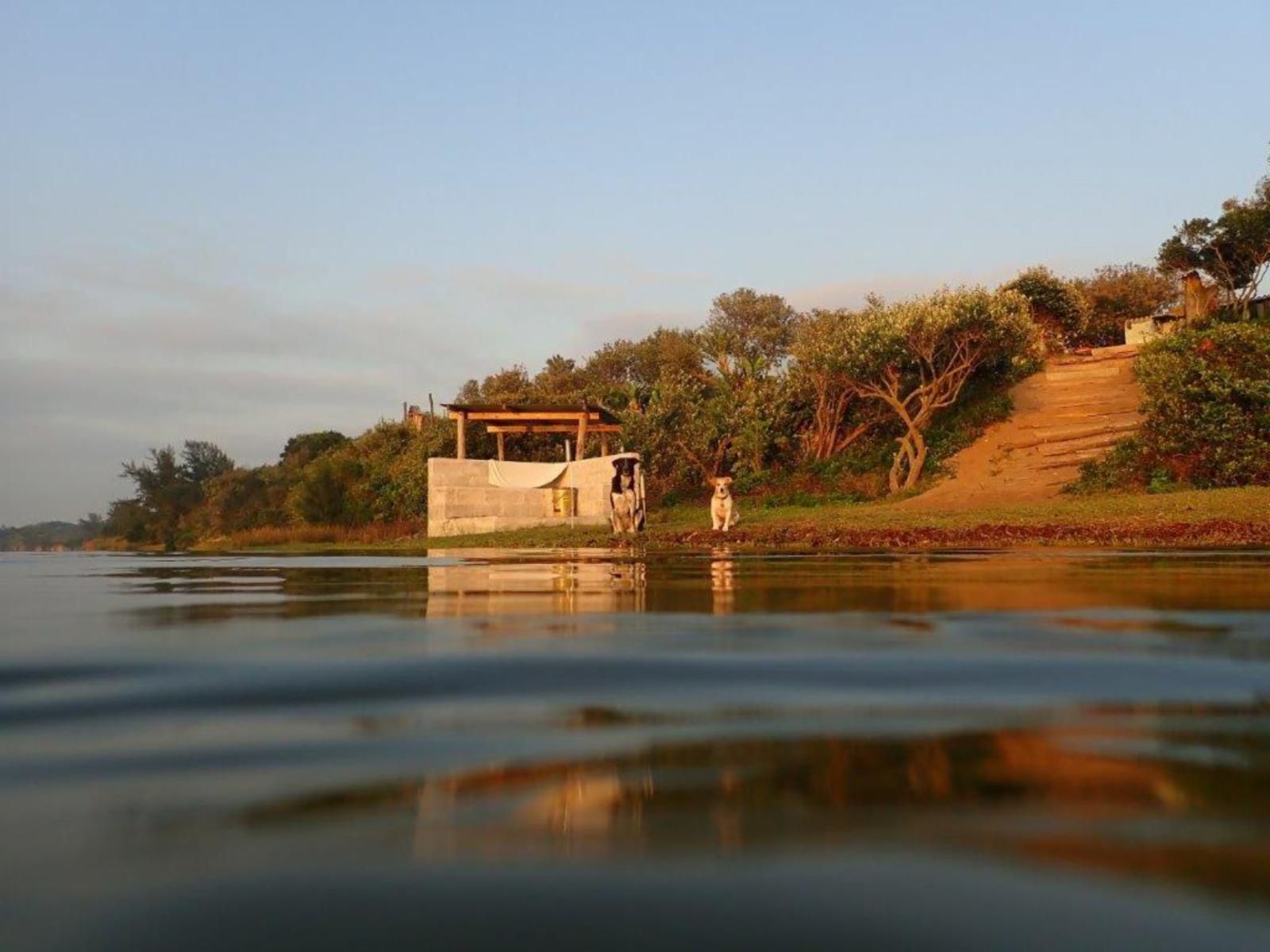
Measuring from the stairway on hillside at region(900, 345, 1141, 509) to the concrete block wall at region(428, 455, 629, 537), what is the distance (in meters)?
7.47

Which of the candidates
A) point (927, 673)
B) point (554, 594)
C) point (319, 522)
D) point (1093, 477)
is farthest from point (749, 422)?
point (927, 673)

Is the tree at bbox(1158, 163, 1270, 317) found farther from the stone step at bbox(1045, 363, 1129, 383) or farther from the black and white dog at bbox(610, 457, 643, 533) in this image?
the black and white dog at bbox(610, 457, 643, 533)

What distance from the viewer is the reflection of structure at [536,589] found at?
17.0 feet

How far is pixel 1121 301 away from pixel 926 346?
1992 cm

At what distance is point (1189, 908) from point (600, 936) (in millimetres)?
630

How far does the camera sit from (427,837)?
1.46 m

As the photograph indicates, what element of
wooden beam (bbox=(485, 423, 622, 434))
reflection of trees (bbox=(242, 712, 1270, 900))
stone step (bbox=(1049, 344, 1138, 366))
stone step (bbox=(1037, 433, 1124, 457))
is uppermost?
stone step (bbox=(1049, 344, 1138, 366))

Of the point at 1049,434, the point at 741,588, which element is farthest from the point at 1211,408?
the point at 741,588

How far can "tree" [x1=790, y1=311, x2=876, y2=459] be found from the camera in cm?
3406

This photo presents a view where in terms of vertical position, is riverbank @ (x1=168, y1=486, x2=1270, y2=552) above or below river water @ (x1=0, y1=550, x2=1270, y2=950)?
above

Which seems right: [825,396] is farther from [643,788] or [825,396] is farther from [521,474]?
[643,788]

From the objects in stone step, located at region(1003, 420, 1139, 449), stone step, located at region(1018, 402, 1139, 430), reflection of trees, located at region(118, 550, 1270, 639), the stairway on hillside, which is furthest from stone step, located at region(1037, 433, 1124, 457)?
reflection of trees, located at region(118, 550, 1270, 639)

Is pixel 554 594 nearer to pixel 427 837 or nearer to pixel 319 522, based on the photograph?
pixel 427 837

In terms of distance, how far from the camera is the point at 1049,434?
32031 mm
